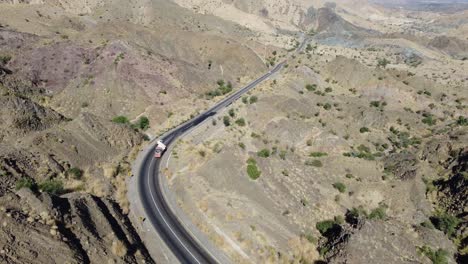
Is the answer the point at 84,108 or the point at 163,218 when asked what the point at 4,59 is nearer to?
the point at 84,108

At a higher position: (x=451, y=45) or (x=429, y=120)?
(x=429, y=120)

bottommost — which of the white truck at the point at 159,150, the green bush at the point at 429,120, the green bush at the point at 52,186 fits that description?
the green bush at the point at 429,120

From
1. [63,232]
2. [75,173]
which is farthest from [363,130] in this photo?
[63,232]

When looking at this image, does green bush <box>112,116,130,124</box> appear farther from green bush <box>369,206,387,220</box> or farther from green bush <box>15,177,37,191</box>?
green bush <box>369,206,387,220</box>

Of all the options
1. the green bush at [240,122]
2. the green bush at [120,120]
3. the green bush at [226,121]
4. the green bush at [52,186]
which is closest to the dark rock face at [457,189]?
the green bush at [240,122]

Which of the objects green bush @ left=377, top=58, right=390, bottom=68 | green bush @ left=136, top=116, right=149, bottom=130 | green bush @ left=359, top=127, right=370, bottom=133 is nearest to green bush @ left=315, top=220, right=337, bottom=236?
green bush @ left=359, top=127, right=370, bottom=133

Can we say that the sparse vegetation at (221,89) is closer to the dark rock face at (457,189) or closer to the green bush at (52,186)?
the green bush at (52,186)
